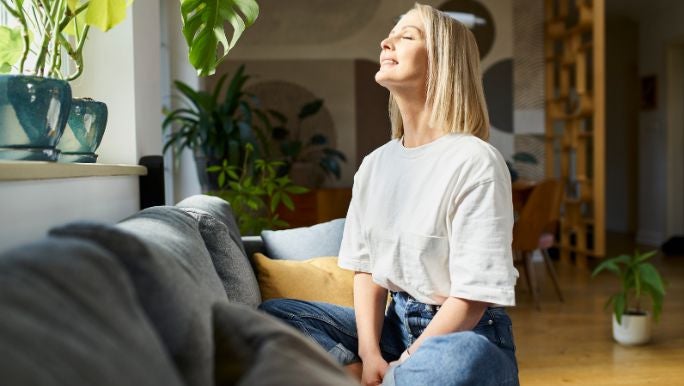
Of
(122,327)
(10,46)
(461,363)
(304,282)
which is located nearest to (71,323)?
(122,327)

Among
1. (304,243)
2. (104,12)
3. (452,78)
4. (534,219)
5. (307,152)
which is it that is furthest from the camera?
(307,152)

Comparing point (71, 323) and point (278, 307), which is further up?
point (71, 323)

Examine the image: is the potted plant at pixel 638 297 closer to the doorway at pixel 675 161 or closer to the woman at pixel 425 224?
the woman at pixel 425 224

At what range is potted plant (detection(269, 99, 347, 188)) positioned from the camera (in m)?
6.32

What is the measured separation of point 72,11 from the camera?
1963 millimetres

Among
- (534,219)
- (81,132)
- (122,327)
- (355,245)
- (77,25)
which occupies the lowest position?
(534,219)

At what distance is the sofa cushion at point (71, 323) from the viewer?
1.78ft

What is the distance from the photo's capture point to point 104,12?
193 centimetres

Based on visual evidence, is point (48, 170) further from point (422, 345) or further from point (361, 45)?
point (361, 45)

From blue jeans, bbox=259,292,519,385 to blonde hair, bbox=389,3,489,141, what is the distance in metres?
0.40

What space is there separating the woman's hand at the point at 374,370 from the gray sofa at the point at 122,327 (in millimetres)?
723

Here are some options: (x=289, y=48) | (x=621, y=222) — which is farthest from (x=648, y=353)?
(x=621, y=222)

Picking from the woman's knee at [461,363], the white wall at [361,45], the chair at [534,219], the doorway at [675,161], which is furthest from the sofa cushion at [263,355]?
the doorway at [675,161]

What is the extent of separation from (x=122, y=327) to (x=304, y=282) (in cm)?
190
